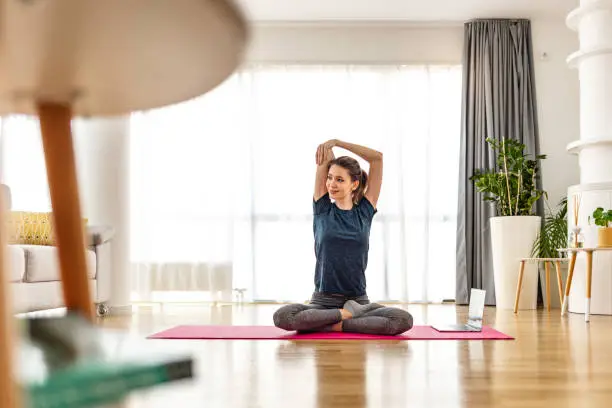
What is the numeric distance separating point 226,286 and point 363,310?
3.28 meters

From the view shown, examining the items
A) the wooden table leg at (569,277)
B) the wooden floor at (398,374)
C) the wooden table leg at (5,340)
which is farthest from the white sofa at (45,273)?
the wooden table leg at (5,340)

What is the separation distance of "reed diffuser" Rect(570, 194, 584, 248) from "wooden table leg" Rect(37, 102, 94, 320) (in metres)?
4.18

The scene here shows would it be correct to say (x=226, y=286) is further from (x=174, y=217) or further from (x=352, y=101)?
(x=352, y=101)

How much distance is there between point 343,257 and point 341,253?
2 centimetres

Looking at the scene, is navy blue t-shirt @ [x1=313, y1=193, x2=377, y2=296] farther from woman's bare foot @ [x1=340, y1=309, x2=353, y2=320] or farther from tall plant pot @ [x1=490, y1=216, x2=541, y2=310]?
tall plant pot @ [x1=490, y1=216, x2=541, y2=310]

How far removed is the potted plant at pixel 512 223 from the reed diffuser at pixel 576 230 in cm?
52

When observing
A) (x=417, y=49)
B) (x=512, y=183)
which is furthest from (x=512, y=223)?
(x=417, y=49)

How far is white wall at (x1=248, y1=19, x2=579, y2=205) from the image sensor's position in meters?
6.38

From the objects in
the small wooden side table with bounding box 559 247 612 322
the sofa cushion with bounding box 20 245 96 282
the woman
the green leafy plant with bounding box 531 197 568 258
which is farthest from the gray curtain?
the sofa cushion with bounding box 20 245 96 282

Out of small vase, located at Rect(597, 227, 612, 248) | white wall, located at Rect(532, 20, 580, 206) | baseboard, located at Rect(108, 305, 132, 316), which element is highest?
white wall, located at Rect(532, 20, 580, 206)

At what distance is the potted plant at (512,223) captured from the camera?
17.7ft

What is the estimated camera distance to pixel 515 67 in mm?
6328

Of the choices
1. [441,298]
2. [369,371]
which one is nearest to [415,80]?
[441,298]

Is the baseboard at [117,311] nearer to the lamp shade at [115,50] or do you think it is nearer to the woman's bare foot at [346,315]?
the woman's bare foot at [346,315]
